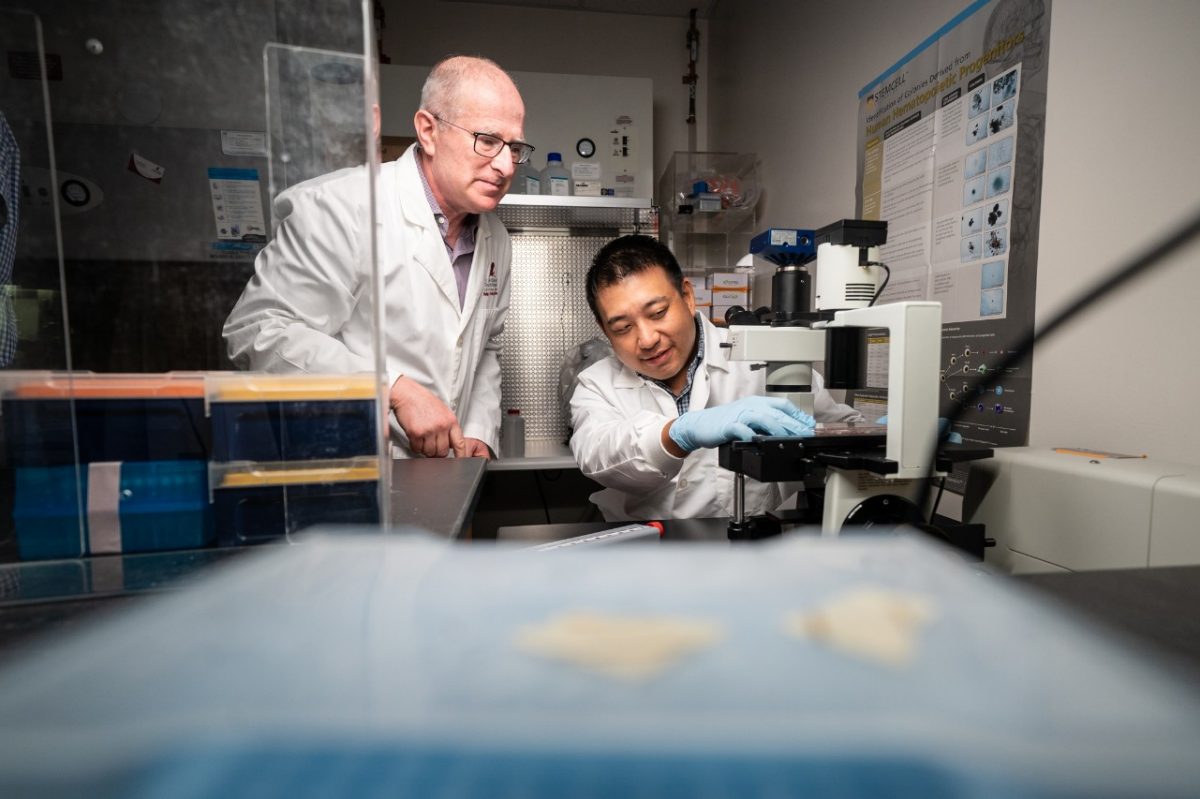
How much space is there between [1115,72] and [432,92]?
1.58 meters

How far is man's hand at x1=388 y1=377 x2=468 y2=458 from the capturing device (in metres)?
1.21

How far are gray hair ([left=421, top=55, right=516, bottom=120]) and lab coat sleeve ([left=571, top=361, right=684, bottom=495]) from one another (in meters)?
0.91

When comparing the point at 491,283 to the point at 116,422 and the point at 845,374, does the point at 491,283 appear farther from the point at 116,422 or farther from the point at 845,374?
the point at 116,422

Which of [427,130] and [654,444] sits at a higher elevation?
[427,130]

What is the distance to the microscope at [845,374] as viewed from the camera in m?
0.77

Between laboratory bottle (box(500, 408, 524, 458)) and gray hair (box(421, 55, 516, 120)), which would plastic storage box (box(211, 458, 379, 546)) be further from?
laboratory bottle (box(500, 408, 524, 458))

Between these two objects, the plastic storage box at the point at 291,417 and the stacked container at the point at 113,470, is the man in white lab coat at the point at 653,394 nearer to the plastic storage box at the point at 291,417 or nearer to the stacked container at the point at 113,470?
the plastic storage box at the point at 291,417

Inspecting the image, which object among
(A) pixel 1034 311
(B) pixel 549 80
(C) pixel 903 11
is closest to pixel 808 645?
(A) pixel 1034 311

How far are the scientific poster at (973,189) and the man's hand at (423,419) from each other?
3.22 feet

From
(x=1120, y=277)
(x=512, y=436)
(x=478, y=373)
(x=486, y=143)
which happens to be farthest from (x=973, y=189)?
(x=512, y=436)

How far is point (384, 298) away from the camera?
1.59 m

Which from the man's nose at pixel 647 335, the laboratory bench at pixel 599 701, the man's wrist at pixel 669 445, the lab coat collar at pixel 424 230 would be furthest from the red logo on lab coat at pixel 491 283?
the laboratory bench at pixel 599 701

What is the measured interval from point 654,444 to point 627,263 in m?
0.54

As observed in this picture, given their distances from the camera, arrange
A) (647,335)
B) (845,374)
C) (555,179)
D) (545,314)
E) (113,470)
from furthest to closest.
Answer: (545,314) < (555,179) < (647,335) < (845,374) < (113,470)
